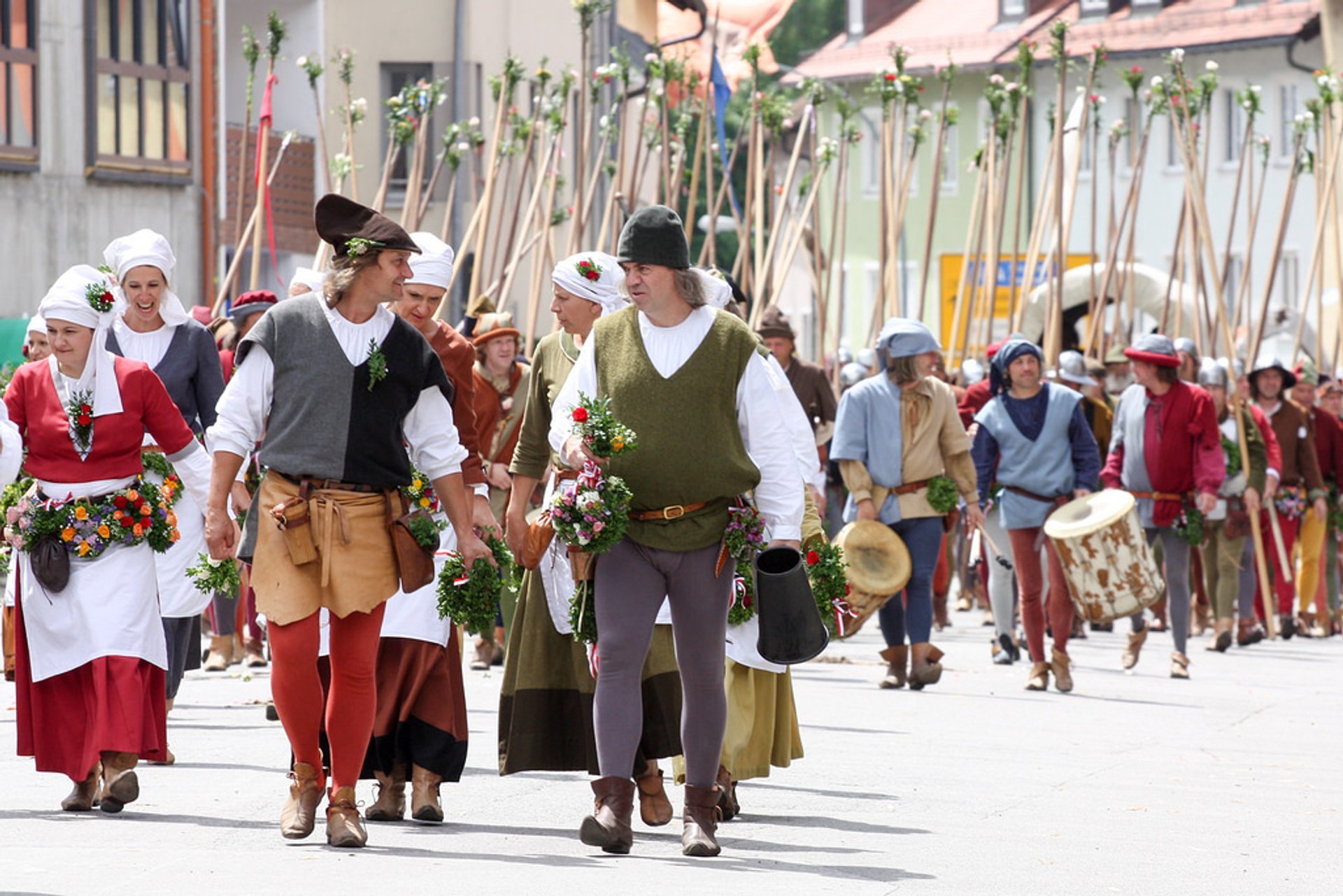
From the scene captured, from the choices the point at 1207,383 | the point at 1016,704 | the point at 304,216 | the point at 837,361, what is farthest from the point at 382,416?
the point at 304,216

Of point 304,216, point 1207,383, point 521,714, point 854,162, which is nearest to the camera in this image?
point 521,714

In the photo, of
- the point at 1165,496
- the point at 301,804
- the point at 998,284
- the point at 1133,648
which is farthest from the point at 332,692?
the point at 998,284

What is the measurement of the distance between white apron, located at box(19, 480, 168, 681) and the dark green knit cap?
198 cm

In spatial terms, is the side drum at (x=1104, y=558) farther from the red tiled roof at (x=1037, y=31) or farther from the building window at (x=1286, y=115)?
the building window at (x=1286, y=115)

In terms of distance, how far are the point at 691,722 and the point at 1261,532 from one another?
11851 millimetres

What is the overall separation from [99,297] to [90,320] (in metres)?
0.09

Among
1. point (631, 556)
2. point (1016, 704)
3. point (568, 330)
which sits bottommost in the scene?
point (1016, 704)

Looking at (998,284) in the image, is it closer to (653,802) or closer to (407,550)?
(653,802)

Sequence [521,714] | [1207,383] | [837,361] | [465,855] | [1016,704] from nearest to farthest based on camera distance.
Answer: [465,855] < [521,714] < [1016,704] < [1207,383] < [837,361]

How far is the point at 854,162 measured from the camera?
2403 inches

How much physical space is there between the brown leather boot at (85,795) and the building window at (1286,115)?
4597 cm

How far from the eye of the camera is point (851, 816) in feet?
27.5

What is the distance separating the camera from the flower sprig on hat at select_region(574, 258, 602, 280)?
852 centimetres

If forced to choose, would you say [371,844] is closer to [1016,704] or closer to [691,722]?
[691,722]
